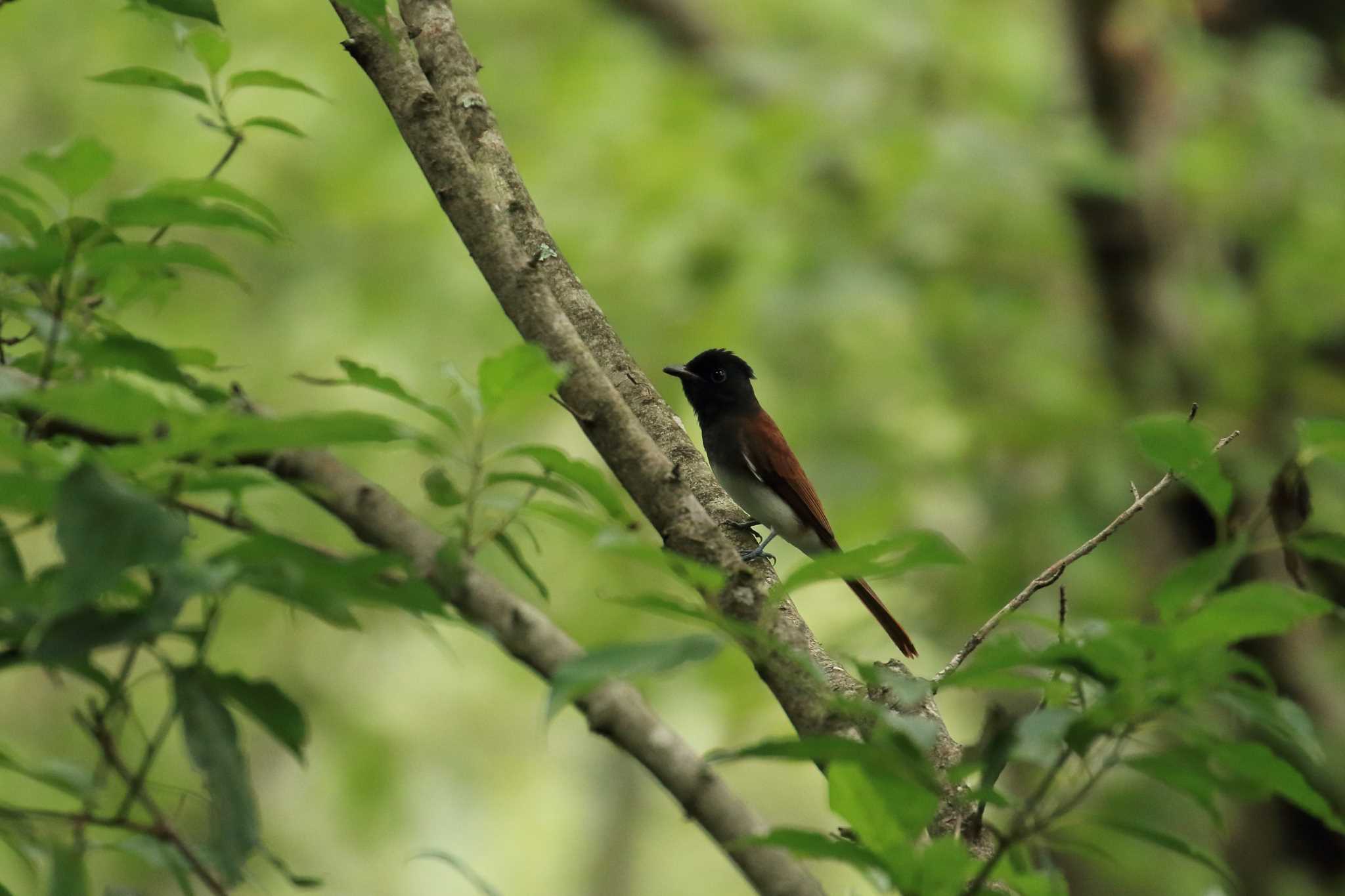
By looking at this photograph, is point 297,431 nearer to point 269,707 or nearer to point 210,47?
point 269,707

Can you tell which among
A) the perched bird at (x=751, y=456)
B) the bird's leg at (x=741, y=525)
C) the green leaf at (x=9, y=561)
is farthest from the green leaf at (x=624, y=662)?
the perched bird at (x=751, y=456)

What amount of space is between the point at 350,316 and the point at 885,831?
7624 mm

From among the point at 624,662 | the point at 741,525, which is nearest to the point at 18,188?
the point at 624,662

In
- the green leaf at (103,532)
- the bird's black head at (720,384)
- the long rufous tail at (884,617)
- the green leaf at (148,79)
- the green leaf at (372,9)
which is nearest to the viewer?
the green leaf at (103,532)

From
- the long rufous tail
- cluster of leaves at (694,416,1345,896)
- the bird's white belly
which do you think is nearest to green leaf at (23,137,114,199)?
cluster of leaves at (694,416,1345,896)

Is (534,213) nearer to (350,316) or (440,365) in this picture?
(440,365)

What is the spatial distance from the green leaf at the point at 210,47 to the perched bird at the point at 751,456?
3.63 metres

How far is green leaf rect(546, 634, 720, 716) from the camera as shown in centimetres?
109

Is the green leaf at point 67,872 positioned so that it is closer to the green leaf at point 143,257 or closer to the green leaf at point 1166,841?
the green leaf at point 143,257

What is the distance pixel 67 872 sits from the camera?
1.28m

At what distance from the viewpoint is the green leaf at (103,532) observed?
1.06m

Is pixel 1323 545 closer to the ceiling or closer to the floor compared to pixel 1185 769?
closer to the ceiling

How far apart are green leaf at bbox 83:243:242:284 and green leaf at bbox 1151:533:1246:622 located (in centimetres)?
107

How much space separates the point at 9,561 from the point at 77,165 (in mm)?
451
